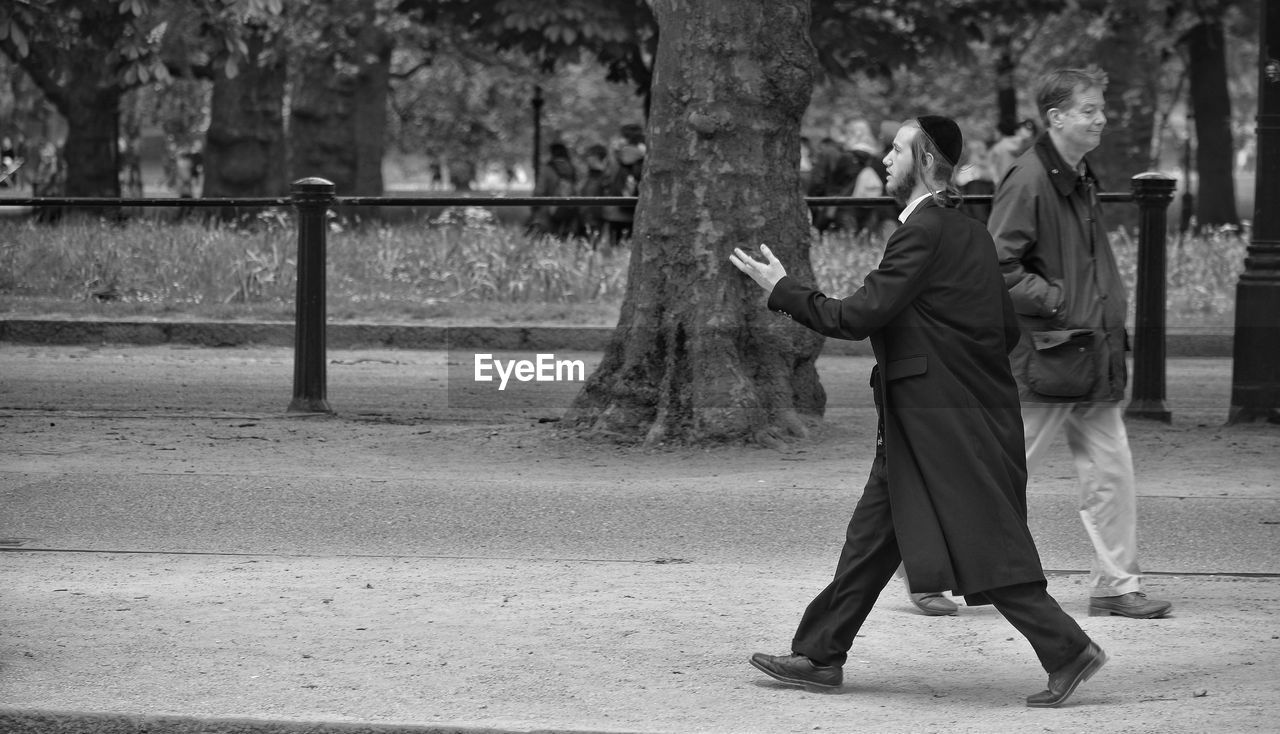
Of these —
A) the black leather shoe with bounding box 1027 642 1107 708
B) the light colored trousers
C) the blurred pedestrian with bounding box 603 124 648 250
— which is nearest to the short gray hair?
the light colored trousers

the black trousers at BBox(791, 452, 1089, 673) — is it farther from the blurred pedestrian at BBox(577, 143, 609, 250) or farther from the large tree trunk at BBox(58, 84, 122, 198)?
the large tree trunk at BBox(58, 84, 122, 198)

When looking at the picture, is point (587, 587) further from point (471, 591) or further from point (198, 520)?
point (198, 520)

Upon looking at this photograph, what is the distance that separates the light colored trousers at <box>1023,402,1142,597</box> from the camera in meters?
5.96

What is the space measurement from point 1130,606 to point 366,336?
371 inches

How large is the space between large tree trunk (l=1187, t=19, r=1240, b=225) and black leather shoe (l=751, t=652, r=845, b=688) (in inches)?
924

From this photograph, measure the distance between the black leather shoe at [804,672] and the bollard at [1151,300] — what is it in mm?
5581

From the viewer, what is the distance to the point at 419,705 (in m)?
4.83

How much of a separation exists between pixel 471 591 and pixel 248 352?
8261 millimetres

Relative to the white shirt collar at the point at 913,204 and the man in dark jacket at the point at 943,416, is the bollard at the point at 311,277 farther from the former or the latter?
the white shirt collar at the point at 913,204

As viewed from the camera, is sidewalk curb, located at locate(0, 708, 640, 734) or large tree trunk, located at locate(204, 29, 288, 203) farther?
large tree trunk, located at locate(204, 29, 288, 203)

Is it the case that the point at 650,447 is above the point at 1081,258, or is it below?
below

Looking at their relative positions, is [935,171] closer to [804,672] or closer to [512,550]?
[804,672]

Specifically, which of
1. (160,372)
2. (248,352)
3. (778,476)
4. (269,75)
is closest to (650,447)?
(778,476)

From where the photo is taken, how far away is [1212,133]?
1104 inches
